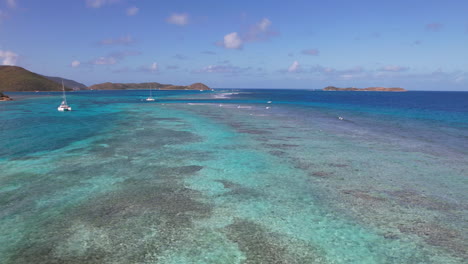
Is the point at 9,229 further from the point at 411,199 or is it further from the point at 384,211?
the point at 411,199

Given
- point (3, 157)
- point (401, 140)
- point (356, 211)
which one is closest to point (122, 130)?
point (3, 157)

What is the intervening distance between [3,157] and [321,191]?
25885 millimetres

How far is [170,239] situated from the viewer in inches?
429

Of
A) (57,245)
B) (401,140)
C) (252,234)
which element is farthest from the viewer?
(401,140)

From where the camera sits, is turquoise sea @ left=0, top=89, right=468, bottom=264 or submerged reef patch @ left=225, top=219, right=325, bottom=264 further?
turquoise sea @ left=0, top=89, right=468, bottom=264

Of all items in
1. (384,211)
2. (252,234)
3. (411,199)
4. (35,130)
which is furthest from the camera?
(35,130)

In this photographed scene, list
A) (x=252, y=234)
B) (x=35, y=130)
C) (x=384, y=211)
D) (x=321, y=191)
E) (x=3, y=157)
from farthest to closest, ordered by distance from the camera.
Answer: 1. (x=35, y=130)
2. (x=3, y=157)
3. (x=321, y=191)
4. (x=384, y=211)
5. (x=252, y=234)

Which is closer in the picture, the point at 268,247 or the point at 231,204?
the point at 268,247

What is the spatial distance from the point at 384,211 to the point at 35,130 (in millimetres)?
43285

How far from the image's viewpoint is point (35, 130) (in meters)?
38.4

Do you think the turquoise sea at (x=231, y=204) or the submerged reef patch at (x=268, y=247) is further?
the turquoise sea at (x=231, y=204)

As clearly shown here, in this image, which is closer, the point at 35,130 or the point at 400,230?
the point at 400,230

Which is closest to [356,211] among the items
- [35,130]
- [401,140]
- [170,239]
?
[170,239]

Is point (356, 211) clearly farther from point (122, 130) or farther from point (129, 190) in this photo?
point (122, 130)
